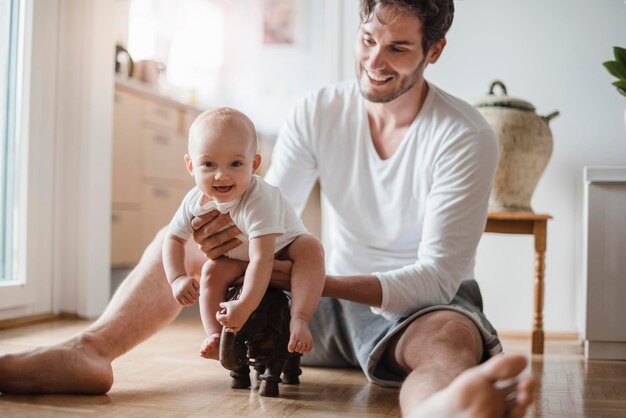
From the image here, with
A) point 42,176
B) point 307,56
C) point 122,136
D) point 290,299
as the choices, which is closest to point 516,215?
point 290,299

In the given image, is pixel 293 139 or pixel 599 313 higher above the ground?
pixel 293 139

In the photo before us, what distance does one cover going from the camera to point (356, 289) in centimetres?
158

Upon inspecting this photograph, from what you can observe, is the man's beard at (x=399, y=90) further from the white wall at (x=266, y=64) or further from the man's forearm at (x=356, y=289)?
the white wall at (x=266, y=64)

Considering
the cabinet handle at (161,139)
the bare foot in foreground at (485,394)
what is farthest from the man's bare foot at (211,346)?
the cabinet handle at (161,139)

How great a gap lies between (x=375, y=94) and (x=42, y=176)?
1603 mm

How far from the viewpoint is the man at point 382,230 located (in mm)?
1486

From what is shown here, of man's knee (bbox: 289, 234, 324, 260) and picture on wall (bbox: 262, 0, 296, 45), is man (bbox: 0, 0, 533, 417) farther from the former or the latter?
picture on wall (bbox: 262, 0, 296, 45)

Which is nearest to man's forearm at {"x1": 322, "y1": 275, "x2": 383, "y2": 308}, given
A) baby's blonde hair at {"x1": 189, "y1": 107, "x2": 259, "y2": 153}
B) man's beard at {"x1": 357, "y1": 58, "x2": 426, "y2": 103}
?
baby's blonde hair at {"x1": 189, "y1": 107, "x2": 259, "y2": 153}

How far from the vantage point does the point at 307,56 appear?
5.09m

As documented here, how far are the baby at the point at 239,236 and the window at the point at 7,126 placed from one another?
1.47 metres

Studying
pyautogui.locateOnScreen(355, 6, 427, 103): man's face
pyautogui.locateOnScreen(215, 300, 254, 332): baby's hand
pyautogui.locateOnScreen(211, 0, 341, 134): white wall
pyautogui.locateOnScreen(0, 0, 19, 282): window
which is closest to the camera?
pyautogui.locateOnScreen(215, 300, 254, 332): baby's hand

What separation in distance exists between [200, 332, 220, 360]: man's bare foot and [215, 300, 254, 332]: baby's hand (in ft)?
0.19

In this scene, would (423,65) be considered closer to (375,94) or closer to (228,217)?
(375,94)

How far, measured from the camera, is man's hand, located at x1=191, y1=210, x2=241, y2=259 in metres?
1.43
